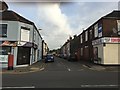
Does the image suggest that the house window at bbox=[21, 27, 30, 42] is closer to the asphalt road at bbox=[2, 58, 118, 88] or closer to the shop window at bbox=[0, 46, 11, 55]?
the shop window at bbox=[0, 46, 11, 55]

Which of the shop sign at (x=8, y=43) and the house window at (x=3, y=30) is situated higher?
the house window at (x=3, y=30)

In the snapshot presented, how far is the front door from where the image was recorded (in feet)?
87.5

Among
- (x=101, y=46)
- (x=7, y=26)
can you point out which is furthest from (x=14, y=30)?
(x=101, y=46)

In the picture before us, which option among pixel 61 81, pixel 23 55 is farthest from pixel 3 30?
pixel 61 81

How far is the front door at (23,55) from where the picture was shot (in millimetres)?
26672

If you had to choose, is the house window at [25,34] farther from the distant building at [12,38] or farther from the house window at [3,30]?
the house window at [3,30]

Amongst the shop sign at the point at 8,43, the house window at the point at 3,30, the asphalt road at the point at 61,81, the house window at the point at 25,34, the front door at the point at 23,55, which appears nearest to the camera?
the asphalt road at the point at 61,81

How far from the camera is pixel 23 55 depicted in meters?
27.7

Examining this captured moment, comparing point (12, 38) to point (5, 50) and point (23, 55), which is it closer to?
point (5, 50)

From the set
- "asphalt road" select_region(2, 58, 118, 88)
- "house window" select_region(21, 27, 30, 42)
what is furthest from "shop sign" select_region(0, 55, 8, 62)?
"asphalt road" select_region(2, 58, 118, 88)

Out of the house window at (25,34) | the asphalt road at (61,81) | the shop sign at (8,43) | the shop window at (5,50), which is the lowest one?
the asphalt road at (61,81)

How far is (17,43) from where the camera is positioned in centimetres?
2608

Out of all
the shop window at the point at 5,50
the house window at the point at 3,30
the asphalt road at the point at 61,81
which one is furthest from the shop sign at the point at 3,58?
the asphalt road at the point at 61,81

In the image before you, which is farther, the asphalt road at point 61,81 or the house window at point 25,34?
the house window at point 25,34
